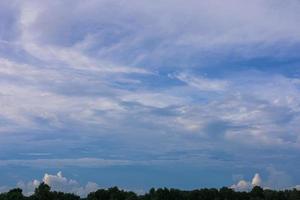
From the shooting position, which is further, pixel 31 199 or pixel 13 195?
pixel 13 195

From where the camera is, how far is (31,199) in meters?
164

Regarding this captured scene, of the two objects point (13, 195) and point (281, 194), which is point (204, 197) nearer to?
point (281, 194)

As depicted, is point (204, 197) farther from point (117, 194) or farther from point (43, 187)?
point (43, 187)

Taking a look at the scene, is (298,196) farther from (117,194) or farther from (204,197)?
(117,194)

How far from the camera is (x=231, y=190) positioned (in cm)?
16725

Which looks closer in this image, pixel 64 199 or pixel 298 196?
pixel 298 196

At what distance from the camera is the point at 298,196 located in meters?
158

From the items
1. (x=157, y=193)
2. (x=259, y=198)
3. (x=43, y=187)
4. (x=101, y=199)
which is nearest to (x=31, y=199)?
(x=43, y=187)

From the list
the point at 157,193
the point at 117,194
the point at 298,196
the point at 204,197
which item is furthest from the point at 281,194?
the point at 117,194

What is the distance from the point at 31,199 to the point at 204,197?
49287 millimetres

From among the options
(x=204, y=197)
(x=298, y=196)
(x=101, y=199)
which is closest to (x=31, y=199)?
(x=101, y=199)

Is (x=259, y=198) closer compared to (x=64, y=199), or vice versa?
(x=259, y=198)

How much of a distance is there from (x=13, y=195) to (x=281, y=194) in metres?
80.4

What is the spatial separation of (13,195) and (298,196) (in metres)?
84.9
